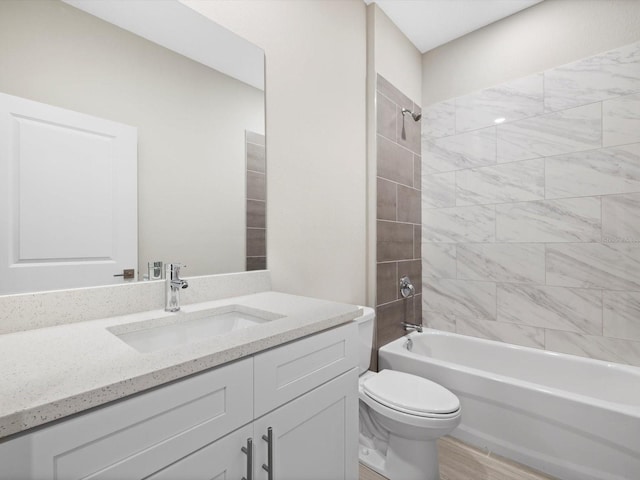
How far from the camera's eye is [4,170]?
892 mm

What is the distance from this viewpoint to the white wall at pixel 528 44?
1.99 metres

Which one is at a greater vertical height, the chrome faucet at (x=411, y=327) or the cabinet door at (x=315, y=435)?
the cabinet door at (x=315, y=435)

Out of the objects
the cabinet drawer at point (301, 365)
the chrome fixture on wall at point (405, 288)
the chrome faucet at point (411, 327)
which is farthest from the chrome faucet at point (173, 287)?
the chrome faucet at point (411, 327)

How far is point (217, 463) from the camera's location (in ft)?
2.38

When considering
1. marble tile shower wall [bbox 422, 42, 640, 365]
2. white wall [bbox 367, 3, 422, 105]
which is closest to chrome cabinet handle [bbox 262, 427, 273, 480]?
marble tile shower wall [bbox 422, 42, 640, 365]

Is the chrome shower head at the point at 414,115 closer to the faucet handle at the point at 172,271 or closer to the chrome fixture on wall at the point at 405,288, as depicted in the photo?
the chrome fixture on wall at the point at 405,288

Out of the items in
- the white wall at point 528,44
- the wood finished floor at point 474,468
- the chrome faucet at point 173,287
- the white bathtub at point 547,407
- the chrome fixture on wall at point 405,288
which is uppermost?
the white wall at point 528,44

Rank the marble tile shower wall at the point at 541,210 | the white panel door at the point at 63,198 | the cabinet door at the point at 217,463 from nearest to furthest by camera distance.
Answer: the cabinet door at the point at 217,463
the white panel door at the point at 63,198
the marble tile shower wall at the point at 541,210

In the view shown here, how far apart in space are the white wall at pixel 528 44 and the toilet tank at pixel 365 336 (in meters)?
1.92

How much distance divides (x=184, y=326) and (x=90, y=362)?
45 centimetres

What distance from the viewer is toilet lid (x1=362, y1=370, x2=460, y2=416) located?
4.77 ft

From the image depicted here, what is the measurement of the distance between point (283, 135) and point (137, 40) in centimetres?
69

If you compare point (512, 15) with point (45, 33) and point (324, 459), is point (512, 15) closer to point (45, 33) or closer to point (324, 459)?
point (45, 33)

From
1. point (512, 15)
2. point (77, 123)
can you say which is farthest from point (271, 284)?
point (512, 15)
